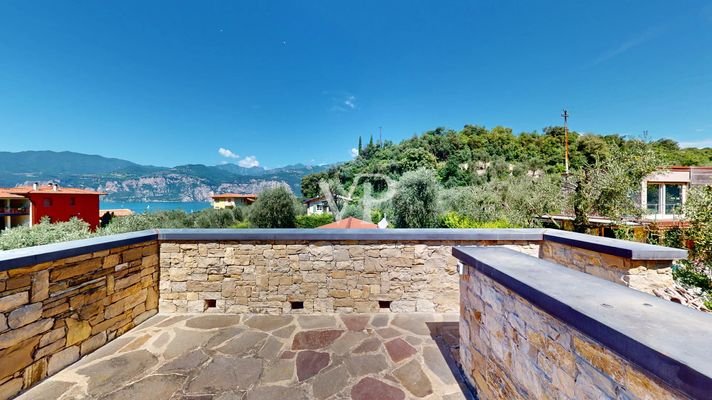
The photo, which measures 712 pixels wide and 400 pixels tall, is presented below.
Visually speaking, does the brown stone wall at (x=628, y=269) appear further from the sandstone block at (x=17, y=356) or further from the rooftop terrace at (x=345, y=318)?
the sandstone block at (x=17, y=356)

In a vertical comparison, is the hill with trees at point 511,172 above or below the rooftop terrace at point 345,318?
above

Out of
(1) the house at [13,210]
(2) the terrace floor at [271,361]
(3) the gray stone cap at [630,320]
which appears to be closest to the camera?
(3) the gray stone cap at [630,320]

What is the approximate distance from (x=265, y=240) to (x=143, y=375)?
5.96 ft

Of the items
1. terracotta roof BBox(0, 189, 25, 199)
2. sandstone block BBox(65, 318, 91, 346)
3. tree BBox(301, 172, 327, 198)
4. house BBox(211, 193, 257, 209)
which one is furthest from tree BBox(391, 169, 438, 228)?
house BBox(211, 193, 257, 209)

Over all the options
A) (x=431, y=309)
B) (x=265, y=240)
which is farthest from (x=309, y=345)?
(x=431, y=309)

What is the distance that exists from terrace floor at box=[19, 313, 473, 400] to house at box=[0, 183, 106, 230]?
3435cm

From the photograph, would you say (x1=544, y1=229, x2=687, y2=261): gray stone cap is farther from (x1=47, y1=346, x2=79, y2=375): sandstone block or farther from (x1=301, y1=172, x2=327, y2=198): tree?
(x1=301, y1=172, x2=327, y2=198): tree


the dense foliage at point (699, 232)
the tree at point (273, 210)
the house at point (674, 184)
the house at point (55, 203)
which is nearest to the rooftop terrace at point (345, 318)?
the dense foliage at point (699, 232)

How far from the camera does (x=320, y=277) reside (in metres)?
3.76

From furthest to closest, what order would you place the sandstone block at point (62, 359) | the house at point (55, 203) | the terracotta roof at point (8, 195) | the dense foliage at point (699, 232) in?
1. the house at point (55, 203)
2. the terracotta roof at point (8, 195)
3. the dense foliage at point (699, 232)
4. the sandstone block at point (62, 359)

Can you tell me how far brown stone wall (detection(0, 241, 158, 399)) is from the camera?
221cm

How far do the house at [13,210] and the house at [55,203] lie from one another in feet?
0.48

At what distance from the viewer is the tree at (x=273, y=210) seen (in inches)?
857

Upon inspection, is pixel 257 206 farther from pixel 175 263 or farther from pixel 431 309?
pixel 431 309
